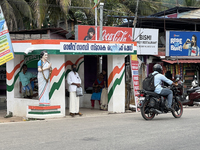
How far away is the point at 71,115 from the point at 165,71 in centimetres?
945

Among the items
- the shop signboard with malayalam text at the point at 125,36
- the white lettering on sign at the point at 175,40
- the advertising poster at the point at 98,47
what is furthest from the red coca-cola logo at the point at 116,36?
the advertising poster at the point at 98,47

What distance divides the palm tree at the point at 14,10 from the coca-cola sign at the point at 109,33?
4.57 metres

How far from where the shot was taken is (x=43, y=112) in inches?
434

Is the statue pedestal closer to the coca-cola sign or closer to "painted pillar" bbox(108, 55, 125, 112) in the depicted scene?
"painted pillar" bbox(108, 55, 125, 112)

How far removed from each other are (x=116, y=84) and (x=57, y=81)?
2.52 m

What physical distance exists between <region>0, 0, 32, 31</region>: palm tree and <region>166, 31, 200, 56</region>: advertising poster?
29.0ft

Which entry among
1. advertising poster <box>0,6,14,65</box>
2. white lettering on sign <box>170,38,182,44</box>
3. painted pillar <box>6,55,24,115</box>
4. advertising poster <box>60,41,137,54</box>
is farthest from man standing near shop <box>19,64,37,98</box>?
white lettering on sign <box>170,38,182,44</box>

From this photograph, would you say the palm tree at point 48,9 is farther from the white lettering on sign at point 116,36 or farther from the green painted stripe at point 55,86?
the green painted stripe at point 55,86

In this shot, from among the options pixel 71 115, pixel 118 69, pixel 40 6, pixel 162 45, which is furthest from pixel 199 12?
pixel 71 115

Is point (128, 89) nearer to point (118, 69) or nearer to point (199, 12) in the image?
point (118, 69)

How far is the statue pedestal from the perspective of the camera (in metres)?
11.0

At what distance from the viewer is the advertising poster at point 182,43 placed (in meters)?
19.6

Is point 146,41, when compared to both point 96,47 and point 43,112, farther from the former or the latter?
point 43,112

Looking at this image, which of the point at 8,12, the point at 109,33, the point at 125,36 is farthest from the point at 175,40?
the point at 8,12
